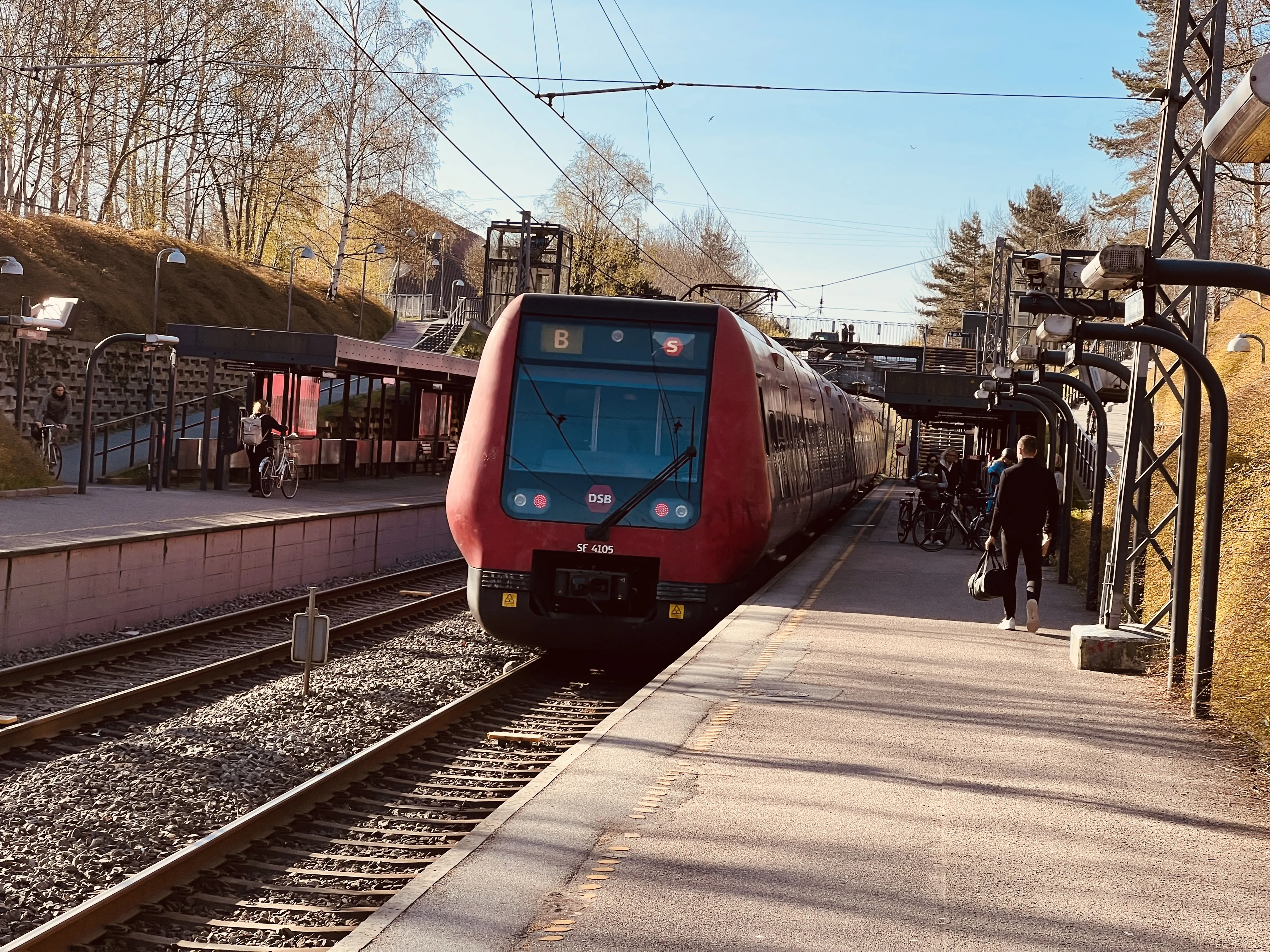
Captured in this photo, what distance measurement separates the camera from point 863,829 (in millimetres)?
5125

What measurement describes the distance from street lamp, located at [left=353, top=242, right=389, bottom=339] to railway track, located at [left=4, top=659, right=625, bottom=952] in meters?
39.4

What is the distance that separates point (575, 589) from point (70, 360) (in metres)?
25.5

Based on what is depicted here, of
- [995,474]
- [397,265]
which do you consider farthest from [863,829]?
Answer: [397,265]

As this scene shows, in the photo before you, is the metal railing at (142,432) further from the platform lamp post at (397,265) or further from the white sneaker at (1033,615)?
the platform lamp post at (397,265)

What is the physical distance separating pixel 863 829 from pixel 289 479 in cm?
1900

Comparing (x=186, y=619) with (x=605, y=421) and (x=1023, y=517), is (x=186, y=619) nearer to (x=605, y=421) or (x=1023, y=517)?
(x=605, y=421)

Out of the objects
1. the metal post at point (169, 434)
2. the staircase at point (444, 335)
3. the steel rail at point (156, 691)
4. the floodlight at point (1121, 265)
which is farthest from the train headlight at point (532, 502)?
the staircase at point (444, 335)

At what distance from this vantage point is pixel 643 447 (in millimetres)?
10531

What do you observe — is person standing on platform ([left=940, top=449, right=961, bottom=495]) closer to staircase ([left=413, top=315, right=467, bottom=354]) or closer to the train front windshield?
the train front windshield

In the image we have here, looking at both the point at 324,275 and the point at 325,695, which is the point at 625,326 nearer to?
the point at 325,695

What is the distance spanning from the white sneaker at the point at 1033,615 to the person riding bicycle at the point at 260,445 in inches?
573

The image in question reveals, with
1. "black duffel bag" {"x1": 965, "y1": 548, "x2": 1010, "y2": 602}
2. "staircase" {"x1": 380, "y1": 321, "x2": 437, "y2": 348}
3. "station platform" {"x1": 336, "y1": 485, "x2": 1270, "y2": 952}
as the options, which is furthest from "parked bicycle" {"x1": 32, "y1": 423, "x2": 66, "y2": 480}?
"staircase" {"x1": 380, "y1": 321, "x2": 437, "y2": 348}

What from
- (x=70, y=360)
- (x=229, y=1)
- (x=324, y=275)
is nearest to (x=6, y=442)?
(x=70, y=360)

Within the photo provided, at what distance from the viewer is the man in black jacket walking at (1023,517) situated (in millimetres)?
11094
